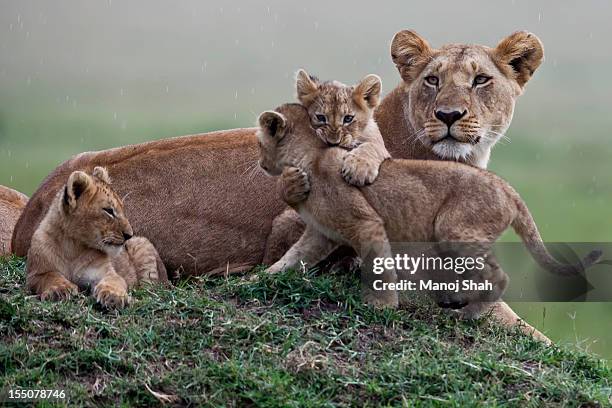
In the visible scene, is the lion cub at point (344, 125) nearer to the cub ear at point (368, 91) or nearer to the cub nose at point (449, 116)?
the cub ear at point (368, 91)

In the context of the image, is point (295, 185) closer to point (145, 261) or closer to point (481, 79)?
point (145, 261)

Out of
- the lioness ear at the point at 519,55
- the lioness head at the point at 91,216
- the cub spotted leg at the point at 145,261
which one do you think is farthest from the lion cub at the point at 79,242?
the lioness ear at the point at 519,55

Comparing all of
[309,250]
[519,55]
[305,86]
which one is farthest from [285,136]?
[519,55]

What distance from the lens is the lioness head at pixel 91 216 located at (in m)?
6.73

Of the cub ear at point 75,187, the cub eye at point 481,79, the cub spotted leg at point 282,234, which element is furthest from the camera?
the cub spotted leg at point 282,234

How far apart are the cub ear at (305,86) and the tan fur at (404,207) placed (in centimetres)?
9

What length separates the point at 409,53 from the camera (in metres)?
7.74

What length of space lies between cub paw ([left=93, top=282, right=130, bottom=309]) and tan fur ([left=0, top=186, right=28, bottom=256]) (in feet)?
8.85

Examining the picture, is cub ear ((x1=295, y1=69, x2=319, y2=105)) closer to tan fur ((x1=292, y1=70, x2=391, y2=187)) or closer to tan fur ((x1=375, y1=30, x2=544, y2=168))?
tan fur ((x1=292, y1=70, x2=391, y2=187))

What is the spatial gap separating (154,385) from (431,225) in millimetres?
1954

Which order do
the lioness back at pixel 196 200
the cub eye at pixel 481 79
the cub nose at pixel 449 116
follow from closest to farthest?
the cub nose at pixel 449 116 → the cub eye at pixel 481 79 → the lioness back at pixel 196 200

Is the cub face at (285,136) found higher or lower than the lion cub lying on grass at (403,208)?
higher

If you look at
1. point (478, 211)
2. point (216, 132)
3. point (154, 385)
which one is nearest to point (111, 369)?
point (154, 385)

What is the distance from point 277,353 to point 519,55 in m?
2.84
